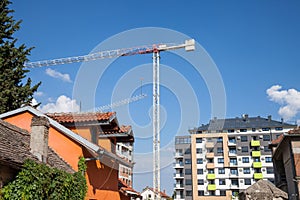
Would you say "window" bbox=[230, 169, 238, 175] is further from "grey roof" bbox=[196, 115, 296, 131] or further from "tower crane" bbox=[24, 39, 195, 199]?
"tower crane" bbox=[24, 39, 195, 199]

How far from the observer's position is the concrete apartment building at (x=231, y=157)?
77688 millimetres

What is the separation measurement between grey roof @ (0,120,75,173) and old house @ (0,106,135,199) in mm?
484

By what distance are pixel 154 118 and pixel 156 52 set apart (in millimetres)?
17122

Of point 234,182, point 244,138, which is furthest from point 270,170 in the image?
point 244,138

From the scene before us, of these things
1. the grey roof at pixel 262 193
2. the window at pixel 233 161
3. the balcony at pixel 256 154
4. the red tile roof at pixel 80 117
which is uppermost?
the balcony at pixel 256 154

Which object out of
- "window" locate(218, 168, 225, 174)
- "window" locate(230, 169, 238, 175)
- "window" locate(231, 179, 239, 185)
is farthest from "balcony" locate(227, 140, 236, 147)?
"window" locate(231, 179, 239, 185)

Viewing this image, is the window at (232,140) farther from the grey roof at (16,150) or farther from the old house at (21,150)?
the grey roof at (16,150)

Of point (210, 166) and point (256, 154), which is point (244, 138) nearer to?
point (256, 154)

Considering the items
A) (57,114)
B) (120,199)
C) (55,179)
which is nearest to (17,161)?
(55,179)

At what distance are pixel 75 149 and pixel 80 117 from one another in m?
2.54

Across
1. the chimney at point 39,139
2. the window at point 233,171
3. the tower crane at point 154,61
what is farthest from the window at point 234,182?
the chimney at point 39,139

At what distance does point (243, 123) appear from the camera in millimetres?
84812

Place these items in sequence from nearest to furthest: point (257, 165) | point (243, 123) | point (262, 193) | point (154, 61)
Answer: point (262, 193), point (154, 61), point (257, 165), point (243, 123)

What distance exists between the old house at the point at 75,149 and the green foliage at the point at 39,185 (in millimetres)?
2035
